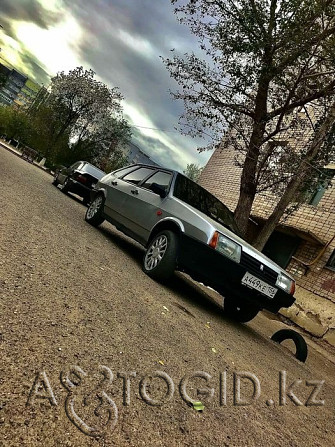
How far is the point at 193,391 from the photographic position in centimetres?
222

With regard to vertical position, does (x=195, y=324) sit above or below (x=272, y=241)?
below

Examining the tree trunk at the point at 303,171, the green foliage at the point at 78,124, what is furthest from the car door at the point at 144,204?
the green foliage at the point at 78,124

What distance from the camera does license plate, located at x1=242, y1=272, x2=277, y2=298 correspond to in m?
4.16

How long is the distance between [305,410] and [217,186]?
46.5 feet

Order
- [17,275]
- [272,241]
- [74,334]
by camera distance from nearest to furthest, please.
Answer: [74,334], [17,275], [272,241]

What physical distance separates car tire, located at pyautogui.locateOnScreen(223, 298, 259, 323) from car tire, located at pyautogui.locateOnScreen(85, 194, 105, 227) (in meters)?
3.07

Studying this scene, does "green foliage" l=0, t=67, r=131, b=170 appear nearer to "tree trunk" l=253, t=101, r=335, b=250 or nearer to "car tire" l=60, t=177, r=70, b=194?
"car tire" l=60, t=177, r=70, b=194

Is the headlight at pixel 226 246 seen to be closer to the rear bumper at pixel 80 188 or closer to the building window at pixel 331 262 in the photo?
the building window at pixel 331 262

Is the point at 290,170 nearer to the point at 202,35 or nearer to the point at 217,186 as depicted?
the point at 202,35

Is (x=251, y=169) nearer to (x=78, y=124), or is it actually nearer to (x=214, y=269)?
(x=214, y=269)

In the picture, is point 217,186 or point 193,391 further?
point 217,186

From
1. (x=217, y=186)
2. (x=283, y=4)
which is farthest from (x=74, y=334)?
(x=217, y=186)

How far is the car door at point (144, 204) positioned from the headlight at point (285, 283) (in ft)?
6.31

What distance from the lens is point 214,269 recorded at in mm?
4125
